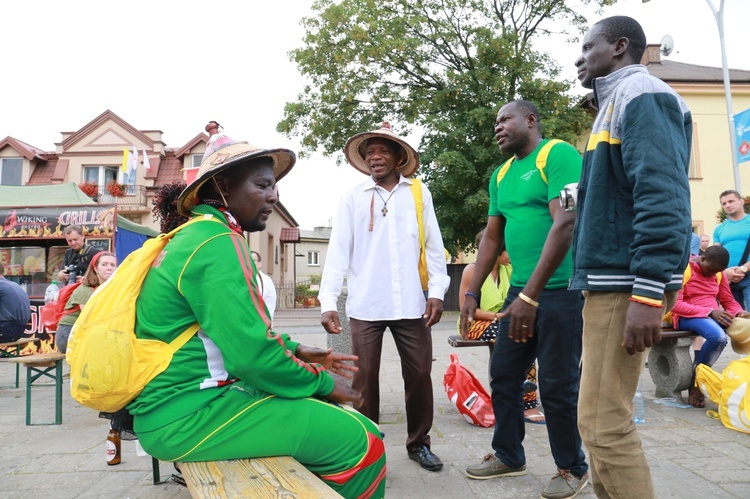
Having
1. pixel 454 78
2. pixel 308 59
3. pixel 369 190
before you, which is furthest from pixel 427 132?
pixel 369 190

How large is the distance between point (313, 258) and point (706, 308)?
185ft

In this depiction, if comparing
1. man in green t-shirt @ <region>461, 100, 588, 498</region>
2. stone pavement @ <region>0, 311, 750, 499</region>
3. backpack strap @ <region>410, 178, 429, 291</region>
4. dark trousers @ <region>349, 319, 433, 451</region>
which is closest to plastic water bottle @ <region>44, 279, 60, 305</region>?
stone pavement @ <region>0, 311, 750, 499</region>

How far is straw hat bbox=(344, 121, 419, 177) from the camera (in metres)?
3.80

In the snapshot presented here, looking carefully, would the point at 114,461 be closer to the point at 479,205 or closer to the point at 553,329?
the point at 553,329

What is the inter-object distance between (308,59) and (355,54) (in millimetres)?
1762

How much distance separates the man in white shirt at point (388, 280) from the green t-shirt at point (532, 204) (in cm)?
65

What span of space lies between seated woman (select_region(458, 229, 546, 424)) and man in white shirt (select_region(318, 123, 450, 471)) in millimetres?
1081

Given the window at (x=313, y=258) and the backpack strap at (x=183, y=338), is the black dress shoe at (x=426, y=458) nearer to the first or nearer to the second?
the backpack strap at (x=183, y=338)

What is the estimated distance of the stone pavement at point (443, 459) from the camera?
3248 mm

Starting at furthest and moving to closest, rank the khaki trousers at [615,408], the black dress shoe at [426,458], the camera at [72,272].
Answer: the camera at [72,272], the black dress shoe at [426,458], the khaki trousers at [615,408]

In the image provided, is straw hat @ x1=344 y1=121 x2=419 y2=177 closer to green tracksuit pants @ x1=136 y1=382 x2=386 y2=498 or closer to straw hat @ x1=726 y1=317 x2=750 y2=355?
green tracksuit pants @ x1=136 y1=382 x2=386 y2=498

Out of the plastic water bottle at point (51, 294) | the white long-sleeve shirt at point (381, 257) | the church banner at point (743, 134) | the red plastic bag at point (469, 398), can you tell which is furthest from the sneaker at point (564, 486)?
the church banner at point (743, 134)

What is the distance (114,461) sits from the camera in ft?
12.9

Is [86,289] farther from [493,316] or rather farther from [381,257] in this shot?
[493,316]
